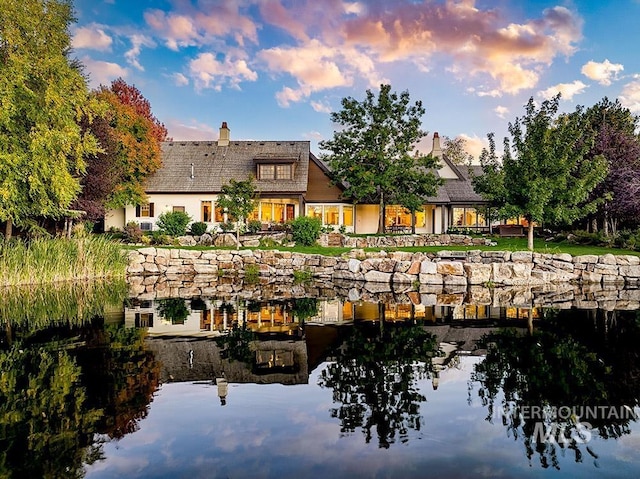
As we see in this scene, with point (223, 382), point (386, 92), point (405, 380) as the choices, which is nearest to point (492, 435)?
point (405, 380)

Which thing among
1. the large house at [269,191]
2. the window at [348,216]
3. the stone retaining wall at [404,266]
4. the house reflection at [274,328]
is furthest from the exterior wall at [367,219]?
the house reflection at [274,328]

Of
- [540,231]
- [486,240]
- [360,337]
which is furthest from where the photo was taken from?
[540,231]

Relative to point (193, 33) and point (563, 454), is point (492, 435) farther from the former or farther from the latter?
point (193, 33)

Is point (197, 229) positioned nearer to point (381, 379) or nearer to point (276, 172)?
point (276, 172)

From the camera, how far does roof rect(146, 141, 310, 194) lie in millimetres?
31219

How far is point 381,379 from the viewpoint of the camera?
237 inches

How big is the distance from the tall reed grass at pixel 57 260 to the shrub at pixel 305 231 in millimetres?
8983

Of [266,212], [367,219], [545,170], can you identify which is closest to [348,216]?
[367,219]

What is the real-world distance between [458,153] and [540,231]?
107 feet

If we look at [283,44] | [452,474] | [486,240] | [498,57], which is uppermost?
[283,44]

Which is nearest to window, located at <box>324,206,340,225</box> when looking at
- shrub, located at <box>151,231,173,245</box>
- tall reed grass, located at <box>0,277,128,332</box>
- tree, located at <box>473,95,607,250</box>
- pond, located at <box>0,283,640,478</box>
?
shrub, located at <box>151,231,173,245</box>

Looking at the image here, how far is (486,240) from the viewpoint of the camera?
83.0 ft

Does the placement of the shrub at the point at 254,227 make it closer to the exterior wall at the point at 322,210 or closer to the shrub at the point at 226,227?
the shrub at the point at 226,227

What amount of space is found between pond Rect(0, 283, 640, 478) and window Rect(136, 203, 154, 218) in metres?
21.9
